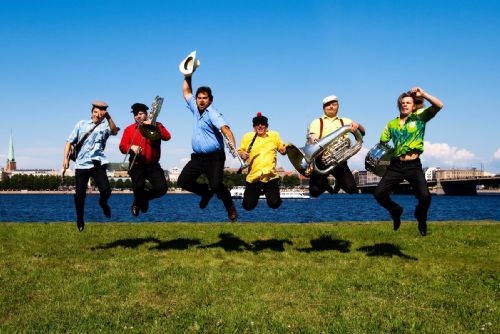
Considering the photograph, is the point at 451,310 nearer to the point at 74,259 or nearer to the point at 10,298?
the point at 10,298

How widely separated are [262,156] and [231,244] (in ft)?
9.84

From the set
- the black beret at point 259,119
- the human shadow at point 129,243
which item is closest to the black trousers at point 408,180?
the black beret at point 259,119

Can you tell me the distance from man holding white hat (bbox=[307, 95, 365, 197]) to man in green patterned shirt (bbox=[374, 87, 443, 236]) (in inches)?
25.7

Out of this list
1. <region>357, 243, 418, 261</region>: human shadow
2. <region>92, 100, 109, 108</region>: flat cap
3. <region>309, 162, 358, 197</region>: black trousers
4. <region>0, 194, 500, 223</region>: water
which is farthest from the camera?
<region>0, 194, 500, 223</region>: water

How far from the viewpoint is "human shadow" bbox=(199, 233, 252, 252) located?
1221cm

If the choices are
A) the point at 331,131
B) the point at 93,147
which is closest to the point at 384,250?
the point at 331,131

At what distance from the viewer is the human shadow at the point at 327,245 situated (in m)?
12.2

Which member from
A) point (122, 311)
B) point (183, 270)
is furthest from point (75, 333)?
point (183, 270)

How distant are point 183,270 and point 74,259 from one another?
2.80 meters

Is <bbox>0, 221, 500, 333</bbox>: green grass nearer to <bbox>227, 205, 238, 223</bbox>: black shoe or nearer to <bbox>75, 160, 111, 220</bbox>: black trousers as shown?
<bbox>227, 205, 238, 223</bbox>: black shoe

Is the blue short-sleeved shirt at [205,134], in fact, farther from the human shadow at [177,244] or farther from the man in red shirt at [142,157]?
the human shadow at [177,244]

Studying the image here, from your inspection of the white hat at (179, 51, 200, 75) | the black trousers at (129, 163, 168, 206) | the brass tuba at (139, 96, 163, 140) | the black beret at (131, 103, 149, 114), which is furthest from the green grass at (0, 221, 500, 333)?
the white hat at (179, 51, 200, 75)

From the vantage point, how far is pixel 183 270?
31.4 ft

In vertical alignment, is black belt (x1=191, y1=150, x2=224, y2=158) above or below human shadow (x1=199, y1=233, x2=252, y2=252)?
above
